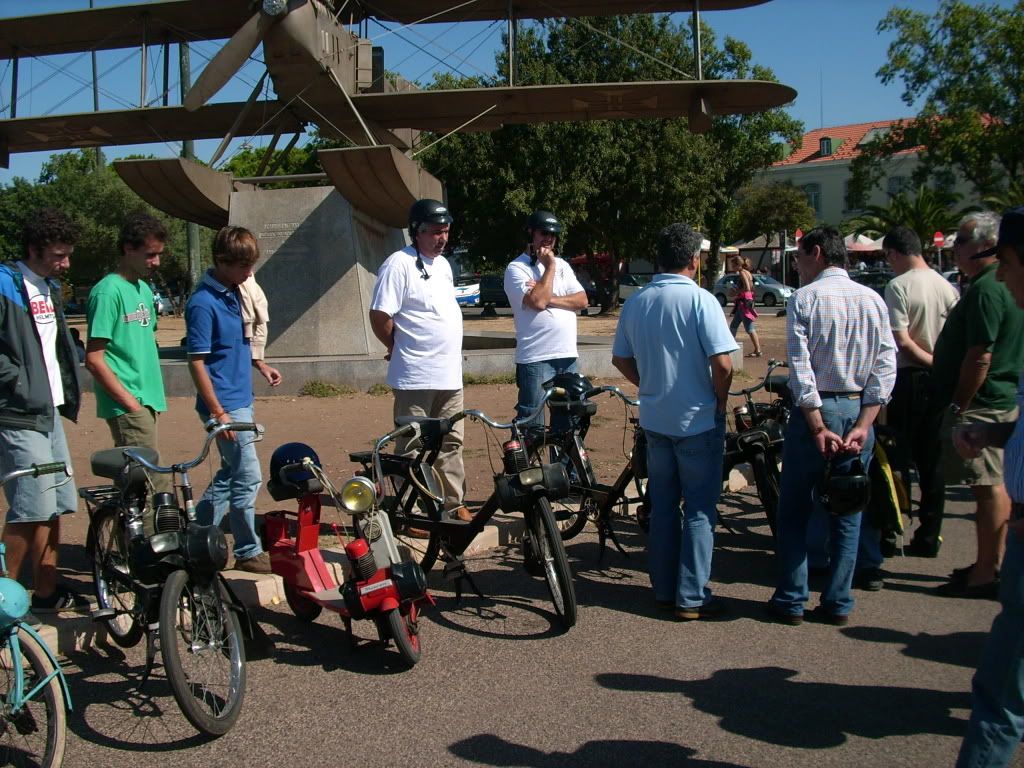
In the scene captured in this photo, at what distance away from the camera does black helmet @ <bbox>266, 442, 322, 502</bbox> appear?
4559 mm

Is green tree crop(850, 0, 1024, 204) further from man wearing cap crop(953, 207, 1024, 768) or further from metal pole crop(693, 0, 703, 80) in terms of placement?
man wearing cap crop(953, 207, 1024, 768)

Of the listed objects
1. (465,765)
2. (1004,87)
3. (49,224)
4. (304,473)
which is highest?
(1004,87)

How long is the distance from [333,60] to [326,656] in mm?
13585

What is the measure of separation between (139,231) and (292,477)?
161cm

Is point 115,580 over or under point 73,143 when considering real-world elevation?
under

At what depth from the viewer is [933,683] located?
4.18 m

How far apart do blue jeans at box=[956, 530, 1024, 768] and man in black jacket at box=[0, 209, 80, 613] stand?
384 centimetres

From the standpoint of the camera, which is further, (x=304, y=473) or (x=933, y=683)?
(x=304, y=473)

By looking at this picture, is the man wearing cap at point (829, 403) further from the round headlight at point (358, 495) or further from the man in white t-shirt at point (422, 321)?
the round headlight at point (358, 495)

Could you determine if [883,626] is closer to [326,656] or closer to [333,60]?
[326,656]

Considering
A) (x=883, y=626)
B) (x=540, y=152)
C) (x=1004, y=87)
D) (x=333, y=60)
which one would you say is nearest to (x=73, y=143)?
(x=333, y=60)

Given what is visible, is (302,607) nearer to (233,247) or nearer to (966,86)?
(233,247)

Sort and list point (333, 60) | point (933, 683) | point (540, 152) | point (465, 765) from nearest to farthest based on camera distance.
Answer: point (465, 765), point (933, 683), point (333, 60), point (540, 152)

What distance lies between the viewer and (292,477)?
4.56m
